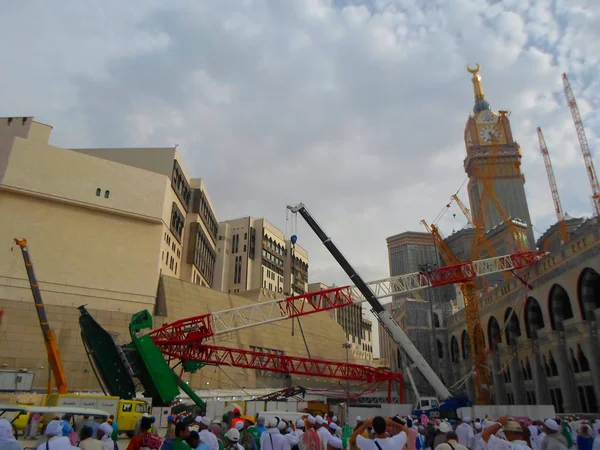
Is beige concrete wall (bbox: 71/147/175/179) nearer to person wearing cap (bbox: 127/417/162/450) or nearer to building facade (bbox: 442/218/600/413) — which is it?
building facade (bbox: 442/218/600/413)

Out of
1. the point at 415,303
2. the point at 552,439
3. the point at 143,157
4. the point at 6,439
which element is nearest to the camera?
the point at 6,439

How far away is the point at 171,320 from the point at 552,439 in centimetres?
4759

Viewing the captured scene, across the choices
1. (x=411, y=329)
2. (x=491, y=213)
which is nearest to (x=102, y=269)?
(x=411, y=329)

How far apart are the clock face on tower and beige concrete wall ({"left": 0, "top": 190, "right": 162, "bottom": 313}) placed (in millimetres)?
98366

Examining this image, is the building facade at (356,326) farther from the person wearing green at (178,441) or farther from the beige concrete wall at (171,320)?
the person wearing green at (178,441)

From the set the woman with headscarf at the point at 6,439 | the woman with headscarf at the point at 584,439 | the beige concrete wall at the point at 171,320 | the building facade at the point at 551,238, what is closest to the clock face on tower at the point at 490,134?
the building facade at the point at 551,238

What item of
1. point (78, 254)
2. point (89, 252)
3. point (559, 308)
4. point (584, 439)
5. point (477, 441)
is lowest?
point (477, 441)

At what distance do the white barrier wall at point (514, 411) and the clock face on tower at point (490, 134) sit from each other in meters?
105

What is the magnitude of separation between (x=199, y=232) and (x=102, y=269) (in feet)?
70.6

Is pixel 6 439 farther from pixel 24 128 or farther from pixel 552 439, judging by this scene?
pixel 24 128

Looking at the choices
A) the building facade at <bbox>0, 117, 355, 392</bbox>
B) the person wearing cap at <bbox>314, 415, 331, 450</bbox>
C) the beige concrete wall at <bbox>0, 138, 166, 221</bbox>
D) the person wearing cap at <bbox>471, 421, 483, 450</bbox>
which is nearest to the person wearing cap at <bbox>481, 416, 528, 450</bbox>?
the person wearing cap at <bbox>471, 421, 483, 450</bbox>

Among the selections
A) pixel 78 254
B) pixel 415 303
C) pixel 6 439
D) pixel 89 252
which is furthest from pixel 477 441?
pixel 415 303

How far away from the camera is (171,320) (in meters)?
51.1

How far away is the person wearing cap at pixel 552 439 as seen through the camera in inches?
320
